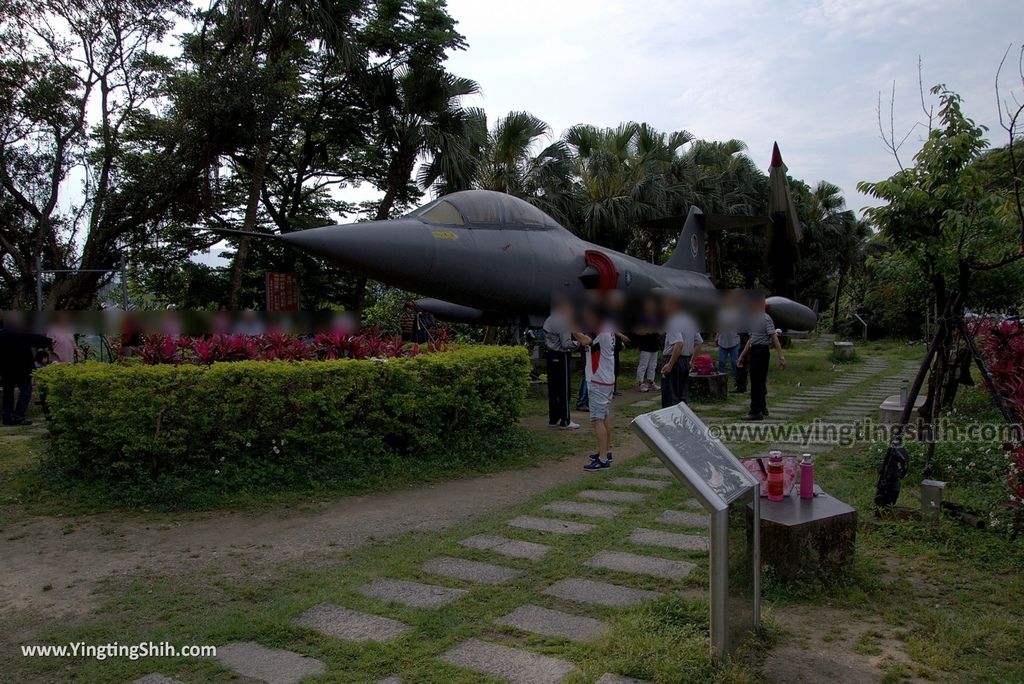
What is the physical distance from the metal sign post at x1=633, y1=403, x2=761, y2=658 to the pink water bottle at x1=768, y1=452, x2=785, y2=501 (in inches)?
39.2

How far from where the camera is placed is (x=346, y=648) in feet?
10.6

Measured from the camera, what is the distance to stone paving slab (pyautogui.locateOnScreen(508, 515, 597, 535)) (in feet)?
16.6

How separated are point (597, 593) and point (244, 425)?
3583 mm

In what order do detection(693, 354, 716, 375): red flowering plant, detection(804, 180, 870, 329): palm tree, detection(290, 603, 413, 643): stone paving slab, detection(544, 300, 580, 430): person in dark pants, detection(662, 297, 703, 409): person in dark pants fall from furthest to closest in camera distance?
1. detection(804, 180, 870, 329): palm tree
2. detection(693, 354, 716, 375): red flowering plant
3. detection(544, 300, 580, 430): person in dark pants
4. detection(662, 297, 703, 409): person in dark pants
5. detection(290, 603, 413, 643): stone paving slab

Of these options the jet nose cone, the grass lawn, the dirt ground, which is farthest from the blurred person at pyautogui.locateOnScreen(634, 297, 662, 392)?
the grass lawn

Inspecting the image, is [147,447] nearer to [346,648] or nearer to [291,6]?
[346,648]

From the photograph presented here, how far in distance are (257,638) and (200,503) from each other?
8.57ft

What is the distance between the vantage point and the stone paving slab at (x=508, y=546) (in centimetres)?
456

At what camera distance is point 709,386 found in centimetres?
1145

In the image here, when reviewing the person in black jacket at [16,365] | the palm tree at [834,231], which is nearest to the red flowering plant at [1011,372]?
the person in black jacket at [16,365]

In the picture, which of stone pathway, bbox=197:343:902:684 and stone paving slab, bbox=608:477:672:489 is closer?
stone pathway, bbox=197:343:902:684

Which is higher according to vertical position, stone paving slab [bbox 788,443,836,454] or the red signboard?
the red signboard

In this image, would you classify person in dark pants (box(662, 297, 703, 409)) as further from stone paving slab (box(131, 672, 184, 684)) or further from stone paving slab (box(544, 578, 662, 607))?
stone paving slab (box(131, 672, 184, 684))

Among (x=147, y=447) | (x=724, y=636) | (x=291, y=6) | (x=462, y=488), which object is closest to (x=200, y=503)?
(x=147, y=447)
